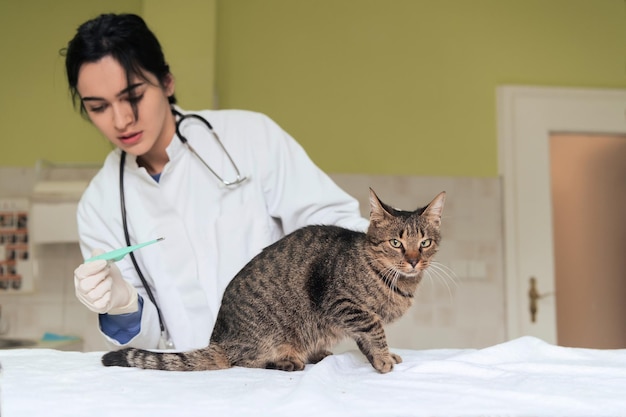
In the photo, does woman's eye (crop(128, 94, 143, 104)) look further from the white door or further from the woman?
the white door

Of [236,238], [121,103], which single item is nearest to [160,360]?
[236,238]

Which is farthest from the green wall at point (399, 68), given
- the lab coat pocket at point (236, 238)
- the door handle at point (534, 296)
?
the lab coat pocket at point (236, 238)

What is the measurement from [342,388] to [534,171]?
250cm

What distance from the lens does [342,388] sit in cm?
88

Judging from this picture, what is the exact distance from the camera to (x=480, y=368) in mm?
964

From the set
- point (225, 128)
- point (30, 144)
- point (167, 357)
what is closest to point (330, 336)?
point (167, 357)

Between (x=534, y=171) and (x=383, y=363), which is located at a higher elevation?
(x=534, y=171)

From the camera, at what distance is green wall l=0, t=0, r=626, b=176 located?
291 cm

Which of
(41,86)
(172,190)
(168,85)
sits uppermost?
(41,86)

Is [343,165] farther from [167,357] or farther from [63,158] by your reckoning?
[167,357]

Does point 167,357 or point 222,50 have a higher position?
point 222,50

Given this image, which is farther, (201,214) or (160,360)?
(201,214)

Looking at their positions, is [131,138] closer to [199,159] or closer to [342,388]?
[199,159]

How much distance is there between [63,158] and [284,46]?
1.23 metres
